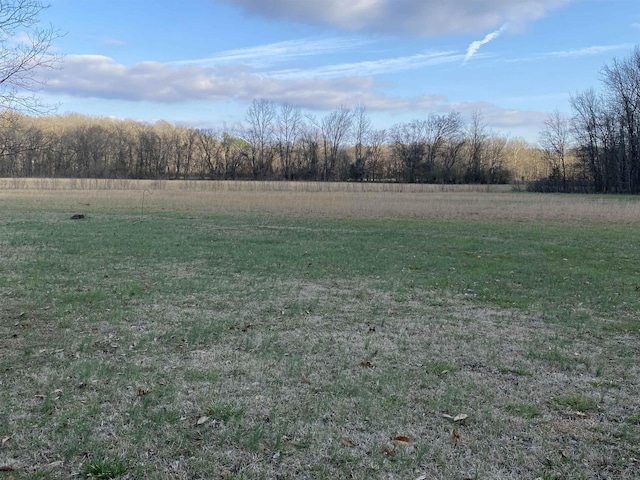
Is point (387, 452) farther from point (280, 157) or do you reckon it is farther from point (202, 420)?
point (280, 157)

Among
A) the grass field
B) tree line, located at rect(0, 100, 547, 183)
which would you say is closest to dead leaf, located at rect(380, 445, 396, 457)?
the grass field

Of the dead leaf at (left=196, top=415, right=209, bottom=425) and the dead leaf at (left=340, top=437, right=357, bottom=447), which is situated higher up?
the dead leaf at (left=196, top=415, right=209, bottom=425)

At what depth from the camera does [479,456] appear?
3.20 meters

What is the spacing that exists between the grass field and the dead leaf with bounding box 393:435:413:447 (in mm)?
14

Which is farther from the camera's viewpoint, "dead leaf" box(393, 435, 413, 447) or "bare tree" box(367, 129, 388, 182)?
"bare tree" box(367, 129, 388, 182)

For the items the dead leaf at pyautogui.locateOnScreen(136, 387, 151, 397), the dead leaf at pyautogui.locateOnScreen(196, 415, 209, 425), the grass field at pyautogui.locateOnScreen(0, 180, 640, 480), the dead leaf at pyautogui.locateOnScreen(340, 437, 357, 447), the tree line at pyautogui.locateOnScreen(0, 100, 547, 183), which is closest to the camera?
the grass field at pyautogui.locateOnScreen(0, 180, 640, 480)

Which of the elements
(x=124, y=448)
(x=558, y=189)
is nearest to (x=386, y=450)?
(x=124, y=448)

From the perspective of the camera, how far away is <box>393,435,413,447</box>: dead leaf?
3.31 m

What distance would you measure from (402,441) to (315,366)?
5.14 feet

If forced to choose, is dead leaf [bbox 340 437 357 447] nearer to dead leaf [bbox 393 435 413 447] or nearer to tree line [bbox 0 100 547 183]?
dead leaf [bbox 393 435 413 447]

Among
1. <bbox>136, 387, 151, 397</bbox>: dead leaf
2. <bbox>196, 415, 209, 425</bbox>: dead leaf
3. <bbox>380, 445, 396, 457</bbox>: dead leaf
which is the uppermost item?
<bbox>136, 387, 151, 397</bbox>: dead leaf

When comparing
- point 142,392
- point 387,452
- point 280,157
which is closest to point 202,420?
point 142,392

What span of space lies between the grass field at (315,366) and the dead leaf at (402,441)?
0.01 metres

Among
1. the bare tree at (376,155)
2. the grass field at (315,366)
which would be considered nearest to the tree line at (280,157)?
the bare tree at (376,155)
